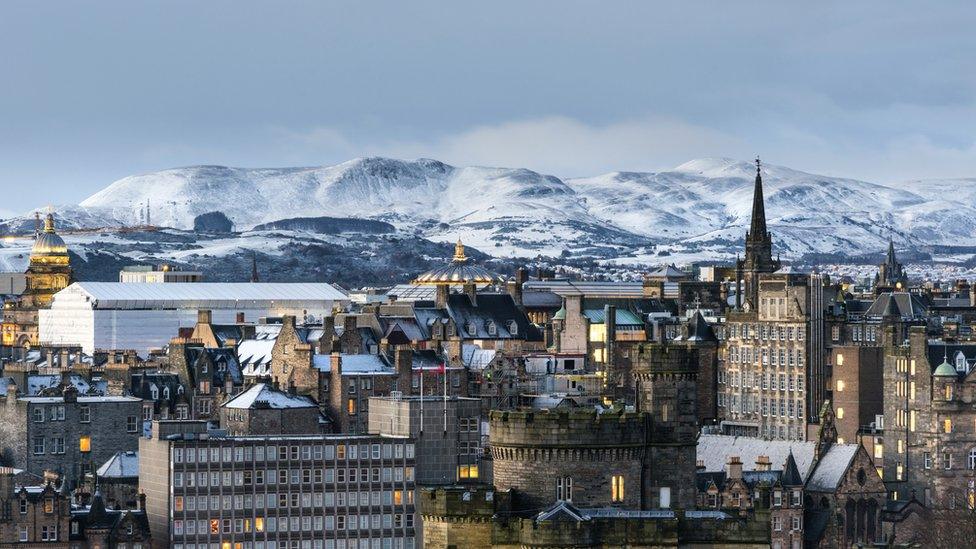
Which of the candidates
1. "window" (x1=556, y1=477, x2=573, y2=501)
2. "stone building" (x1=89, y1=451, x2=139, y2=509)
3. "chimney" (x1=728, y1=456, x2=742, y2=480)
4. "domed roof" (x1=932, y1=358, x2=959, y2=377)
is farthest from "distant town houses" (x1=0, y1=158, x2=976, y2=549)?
"chimney" (x1=728, y1=456, x2=742, y2=480)

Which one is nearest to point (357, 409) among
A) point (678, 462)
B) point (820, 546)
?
point (820, 546)

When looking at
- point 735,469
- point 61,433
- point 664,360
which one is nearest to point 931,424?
point 735,469

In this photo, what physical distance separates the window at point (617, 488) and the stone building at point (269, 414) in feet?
310

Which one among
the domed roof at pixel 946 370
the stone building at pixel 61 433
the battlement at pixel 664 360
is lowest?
the stone building at pixel 61 433

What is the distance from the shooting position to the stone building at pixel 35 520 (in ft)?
511

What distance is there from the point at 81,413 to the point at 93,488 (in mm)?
19577

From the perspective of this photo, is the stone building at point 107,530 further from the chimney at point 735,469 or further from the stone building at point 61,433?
the chimney at point 735,469

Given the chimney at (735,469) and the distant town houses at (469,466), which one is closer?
the distant town houses at (469,466)

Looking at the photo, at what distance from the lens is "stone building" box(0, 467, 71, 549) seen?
155750 mm

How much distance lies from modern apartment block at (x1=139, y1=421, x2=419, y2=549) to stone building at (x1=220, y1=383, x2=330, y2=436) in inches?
654

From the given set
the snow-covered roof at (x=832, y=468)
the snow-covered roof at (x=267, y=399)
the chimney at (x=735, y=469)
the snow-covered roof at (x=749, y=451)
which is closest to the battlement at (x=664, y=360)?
the chimney at (x=735, y=469)

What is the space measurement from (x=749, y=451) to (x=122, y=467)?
146ft

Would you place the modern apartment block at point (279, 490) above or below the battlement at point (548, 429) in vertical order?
below

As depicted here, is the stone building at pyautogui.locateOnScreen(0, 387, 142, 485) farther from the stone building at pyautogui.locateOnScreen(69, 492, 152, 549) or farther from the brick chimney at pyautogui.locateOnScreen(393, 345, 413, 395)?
the stone building at pyautogui.locateOnScreen(69, 492, 152, 549)
